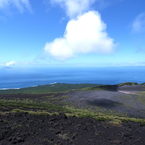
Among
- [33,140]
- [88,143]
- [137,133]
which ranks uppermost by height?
[33,140]

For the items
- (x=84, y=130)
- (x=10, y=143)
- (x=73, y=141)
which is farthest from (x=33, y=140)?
(x=84, y=130)

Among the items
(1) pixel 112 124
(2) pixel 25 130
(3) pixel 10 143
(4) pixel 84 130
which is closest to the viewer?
(3) pixel 10 143

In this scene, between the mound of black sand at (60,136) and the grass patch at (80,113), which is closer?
the mound of black sand at (60,136)

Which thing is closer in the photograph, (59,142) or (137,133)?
(59,142)

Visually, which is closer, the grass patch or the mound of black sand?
the mound of black sand

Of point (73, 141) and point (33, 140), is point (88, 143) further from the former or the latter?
point (33, 140)

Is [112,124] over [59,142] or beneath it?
beneath

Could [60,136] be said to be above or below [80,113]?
above

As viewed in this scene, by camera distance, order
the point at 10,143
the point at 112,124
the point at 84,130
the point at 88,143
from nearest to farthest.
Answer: the point at 10,143, the point at 88,143, the point at 84,130, the point at 112,124

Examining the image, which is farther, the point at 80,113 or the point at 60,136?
the point at 80,113

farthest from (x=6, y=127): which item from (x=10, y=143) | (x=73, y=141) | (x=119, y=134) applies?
(x=119, y=134)
